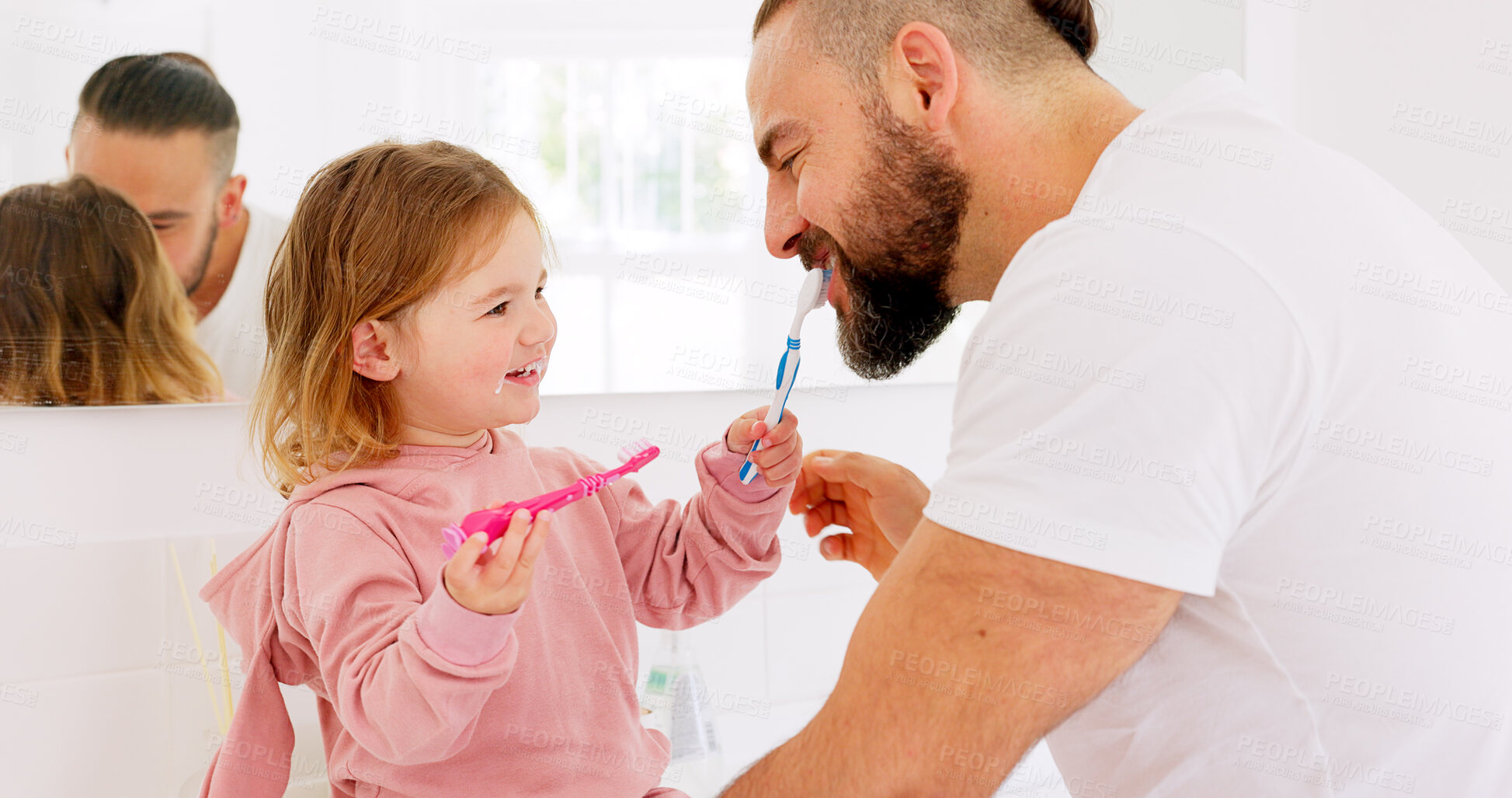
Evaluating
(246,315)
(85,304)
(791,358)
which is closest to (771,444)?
(791,358)

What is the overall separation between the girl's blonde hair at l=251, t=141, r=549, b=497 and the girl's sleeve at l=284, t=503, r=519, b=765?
9 centimetres

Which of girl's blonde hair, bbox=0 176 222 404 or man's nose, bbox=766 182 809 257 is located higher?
man's nose, bbox=766 182 809 257

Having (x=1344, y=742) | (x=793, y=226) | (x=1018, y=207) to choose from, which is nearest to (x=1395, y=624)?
(x=1344, y=742)

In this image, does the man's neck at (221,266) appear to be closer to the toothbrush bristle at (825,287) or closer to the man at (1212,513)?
the toothbrush bristle at (825,287)

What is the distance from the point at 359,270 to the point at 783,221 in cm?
37

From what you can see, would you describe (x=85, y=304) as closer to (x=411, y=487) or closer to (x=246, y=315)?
(x=246, y=315)

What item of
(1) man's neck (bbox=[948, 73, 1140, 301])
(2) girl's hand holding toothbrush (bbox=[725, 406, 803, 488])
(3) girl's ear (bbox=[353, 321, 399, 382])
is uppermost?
(1) man's neck (bbox=[948, 73, 1140, 301])

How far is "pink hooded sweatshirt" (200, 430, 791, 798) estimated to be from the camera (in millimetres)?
715

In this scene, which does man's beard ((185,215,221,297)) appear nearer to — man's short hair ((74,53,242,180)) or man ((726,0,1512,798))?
man's short hair ((74,53,242,180))

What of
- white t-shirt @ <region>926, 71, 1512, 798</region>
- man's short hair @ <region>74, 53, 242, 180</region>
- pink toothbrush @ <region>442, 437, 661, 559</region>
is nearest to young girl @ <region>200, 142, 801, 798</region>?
pink toothbrush @ <region>442, 437, 661, 559</region>

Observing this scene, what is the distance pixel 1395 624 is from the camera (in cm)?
62

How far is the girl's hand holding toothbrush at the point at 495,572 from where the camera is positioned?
671 mm

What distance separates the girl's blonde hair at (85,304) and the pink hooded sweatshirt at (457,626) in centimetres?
30

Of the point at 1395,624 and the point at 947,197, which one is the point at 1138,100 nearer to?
the point at 947,197
